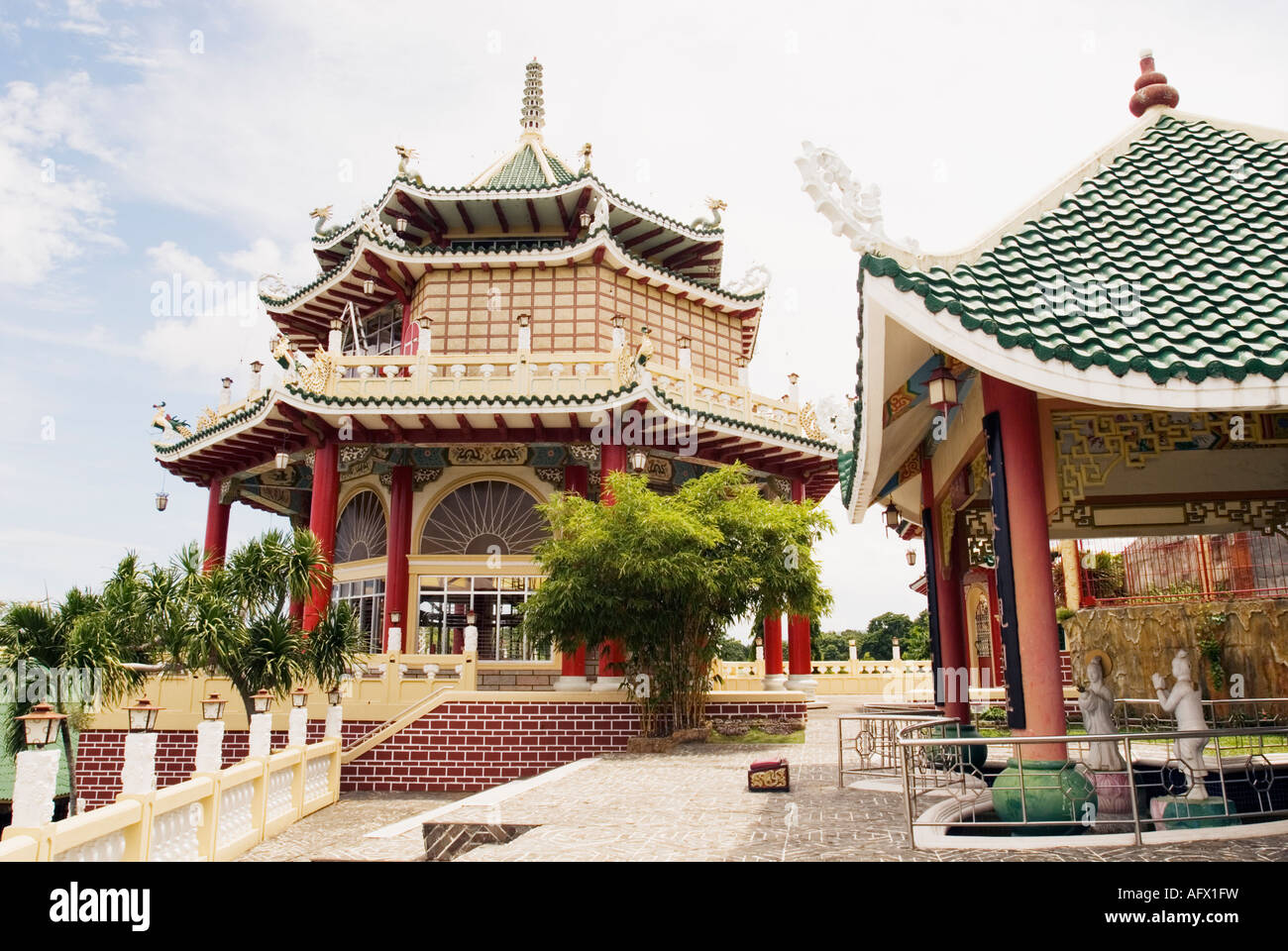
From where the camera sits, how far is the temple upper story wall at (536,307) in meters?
22.5

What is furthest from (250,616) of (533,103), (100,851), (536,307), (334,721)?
(533,103)

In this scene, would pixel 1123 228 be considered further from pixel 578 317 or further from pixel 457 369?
pixel 578 317

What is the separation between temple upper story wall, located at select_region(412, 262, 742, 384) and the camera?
22.5m

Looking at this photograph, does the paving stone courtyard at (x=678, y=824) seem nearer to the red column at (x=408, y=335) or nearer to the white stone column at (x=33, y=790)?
the white stone column at (x=33, y=790)

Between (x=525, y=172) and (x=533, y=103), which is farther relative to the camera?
(x=533, y=103)

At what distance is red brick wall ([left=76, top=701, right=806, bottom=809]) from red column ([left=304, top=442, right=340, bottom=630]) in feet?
8.36

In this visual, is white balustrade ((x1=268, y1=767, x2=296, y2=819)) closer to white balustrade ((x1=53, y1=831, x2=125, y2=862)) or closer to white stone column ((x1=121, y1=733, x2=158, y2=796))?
white stone column ((x1=121, y1=733, x2=158, y2=796))

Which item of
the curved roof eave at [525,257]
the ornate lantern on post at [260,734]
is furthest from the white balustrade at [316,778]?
the curved roof eave at [525,257]

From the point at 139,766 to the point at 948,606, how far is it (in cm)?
859

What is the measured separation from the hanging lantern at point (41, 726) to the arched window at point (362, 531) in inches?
573

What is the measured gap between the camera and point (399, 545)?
21.2m

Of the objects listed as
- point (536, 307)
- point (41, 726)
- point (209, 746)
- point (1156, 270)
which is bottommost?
point (209, 746)

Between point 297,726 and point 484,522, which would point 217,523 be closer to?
point 484,522
